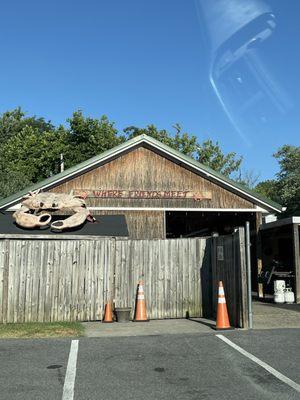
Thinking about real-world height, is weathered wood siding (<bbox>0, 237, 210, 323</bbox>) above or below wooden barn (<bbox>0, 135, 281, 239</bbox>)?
below

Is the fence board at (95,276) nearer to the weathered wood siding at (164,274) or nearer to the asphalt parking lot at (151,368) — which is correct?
the weathered wood siding at (164,274)

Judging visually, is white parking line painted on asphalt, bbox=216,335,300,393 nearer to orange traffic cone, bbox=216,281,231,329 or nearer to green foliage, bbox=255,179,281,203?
orange traffic cone, bbox=216,281,231,329

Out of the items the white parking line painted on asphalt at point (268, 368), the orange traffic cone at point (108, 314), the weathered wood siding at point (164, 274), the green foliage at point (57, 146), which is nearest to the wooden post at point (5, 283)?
the orange traffic cone at point (108, 314)

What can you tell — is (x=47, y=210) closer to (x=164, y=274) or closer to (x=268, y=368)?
(x=164, y=274)

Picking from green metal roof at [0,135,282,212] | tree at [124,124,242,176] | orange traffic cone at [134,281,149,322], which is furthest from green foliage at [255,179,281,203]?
orange traffic cone at [134,281,149,322]

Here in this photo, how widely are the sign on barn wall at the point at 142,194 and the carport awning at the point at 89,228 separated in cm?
179

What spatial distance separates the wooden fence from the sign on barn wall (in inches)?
183

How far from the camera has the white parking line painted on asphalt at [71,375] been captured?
18.6 ft

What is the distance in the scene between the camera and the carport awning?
512 inches

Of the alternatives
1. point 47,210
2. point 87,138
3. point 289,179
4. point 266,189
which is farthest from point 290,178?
point 47,210

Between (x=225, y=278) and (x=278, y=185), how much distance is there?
3548 cm

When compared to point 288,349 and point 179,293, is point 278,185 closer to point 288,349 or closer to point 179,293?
point 179,293

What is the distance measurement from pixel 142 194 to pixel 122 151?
1.75 metres

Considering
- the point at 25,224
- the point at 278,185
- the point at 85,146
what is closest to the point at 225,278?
the point at 25,224
